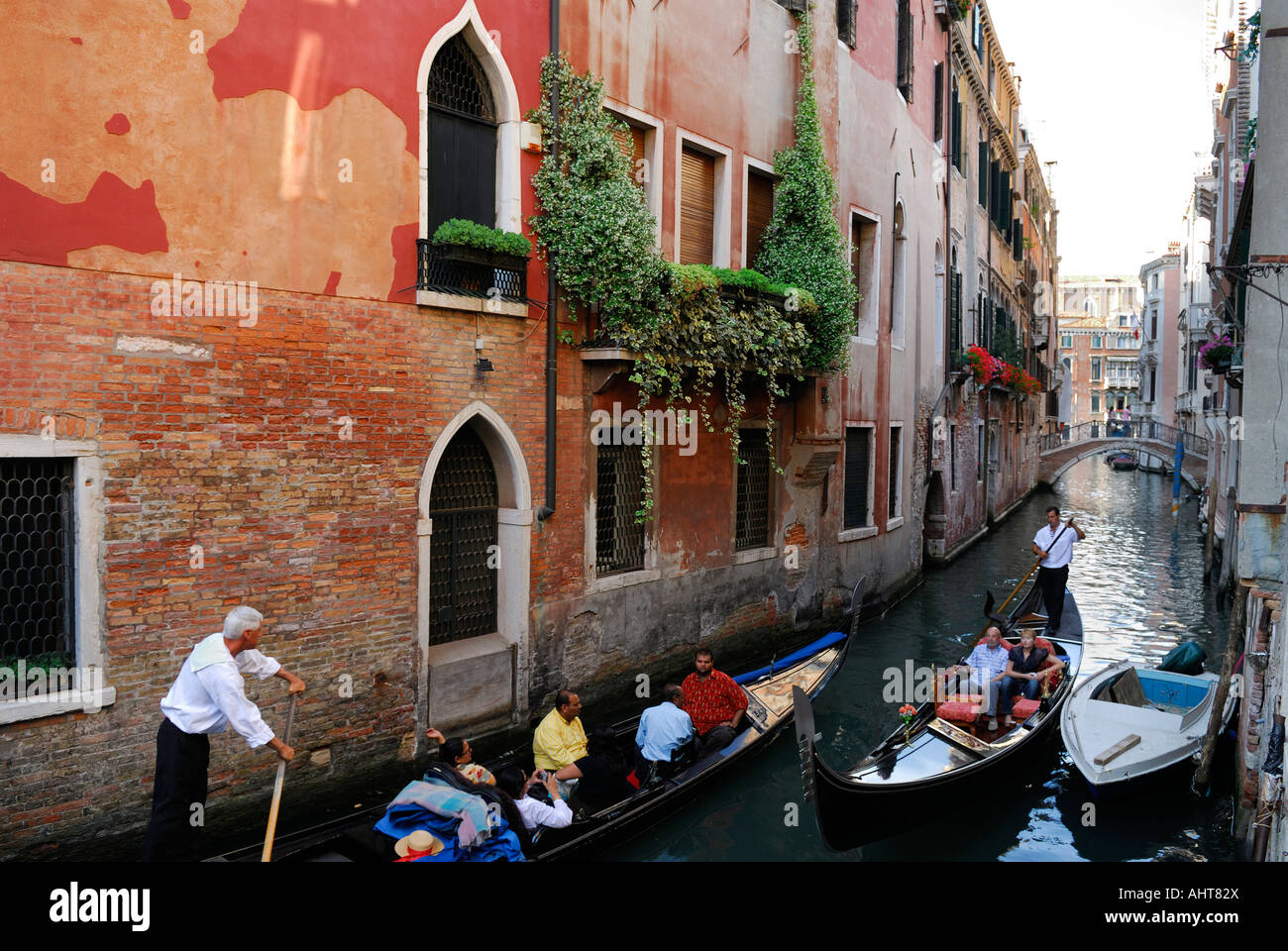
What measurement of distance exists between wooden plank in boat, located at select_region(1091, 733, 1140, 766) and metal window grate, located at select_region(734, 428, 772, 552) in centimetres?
388

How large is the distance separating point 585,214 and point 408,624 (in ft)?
10.1

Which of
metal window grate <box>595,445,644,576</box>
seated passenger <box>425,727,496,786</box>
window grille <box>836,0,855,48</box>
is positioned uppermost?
window grille <box>836,0,855,48</box>

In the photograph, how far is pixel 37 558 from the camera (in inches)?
191

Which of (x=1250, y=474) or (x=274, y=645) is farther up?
(x=1250, y=474)

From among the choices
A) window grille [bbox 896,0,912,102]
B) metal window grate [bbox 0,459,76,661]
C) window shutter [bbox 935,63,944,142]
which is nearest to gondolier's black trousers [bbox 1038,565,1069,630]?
window grille [bbox 896,0,912,102]

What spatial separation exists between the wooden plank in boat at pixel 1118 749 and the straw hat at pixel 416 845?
4.70 m

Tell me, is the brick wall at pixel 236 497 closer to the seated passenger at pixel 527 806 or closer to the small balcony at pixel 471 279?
the small balcony at pixel 471 279

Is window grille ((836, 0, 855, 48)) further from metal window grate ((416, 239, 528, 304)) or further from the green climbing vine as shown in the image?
metal window grate ((416, 239, 528, 304))

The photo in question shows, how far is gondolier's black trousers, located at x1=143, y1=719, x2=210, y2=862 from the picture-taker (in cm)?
438

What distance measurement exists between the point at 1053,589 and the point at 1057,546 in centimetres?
53

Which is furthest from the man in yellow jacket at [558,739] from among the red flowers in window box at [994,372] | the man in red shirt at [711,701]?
the red flowers in window box at [994,372]
